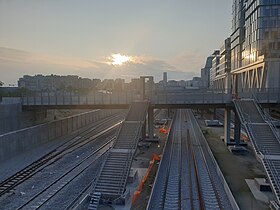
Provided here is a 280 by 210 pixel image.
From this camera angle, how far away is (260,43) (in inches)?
1868

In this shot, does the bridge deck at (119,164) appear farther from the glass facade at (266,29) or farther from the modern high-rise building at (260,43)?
the glass facade at (266,29)

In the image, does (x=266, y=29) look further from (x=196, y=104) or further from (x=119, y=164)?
(x=119, y=164)

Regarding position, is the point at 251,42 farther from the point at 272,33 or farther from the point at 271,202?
the point at 271,202

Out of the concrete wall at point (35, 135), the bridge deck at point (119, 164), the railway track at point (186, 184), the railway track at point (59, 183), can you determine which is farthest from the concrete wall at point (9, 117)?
the railway track at point (186, 184)

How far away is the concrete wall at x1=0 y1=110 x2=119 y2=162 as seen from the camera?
25720 millimetres

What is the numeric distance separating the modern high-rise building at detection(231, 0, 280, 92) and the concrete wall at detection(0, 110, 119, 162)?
89.0ft

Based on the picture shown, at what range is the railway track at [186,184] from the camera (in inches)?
615

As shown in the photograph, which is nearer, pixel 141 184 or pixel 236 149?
pixel 141 184

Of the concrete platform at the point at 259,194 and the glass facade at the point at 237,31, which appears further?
the glass facade at the point at 237,31

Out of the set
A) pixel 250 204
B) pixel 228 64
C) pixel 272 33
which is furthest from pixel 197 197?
pixel 228 64

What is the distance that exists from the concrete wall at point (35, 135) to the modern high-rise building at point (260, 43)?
27.1 m

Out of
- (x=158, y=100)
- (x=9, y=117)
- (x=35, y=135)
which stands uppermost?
(x=158, y=100)

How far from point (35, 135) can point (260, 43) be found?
40.2m

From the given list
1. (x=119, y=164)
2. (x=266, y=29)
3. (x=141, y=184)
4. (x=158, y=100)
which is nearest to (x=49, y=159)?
(x=119, y=164)
